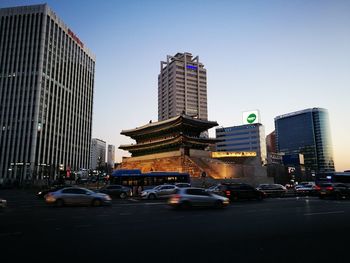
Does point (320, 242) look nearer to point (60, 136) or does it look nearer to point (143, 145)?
point (143, 145)

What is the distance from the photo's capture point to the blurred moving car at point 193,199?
1756 cm

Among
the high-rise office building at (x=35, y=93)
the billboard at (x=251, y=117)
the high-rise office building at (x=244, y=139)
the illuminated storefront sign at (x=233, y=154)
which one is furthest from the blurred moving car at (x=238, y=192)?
the high-rise office building at (x=244, y=139)

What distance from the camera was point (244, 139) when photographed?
14362 cm

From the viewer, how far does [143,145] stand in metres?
77.5

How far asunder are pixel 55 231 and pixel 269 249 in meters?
6.71

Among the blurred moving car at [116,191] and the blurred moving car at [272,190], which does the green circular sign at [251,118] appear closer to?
the blurred moving car at [272,190]

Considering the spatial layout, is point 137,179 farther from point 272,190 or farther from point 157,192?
point 272,190

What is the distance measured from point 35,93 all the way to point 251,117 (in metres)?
81.0

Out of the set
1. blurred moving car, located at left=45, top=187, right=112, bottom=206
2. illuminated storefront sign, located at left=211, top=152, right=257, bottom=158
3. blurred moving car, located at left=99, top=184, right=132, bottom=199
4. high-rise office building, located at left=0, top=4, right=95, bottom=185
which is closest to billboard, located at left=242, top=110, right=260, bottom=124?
illuminated storefront sign, located at left=211, top=152, right=257, bottom=158

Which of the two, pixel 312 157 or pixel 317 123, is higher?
pixel 317 123

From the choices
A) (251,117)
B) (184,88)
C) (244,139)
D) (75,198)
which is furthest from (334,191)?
(184,88)

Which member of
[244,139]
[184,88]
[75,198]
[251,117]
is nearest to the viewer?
[75,198]

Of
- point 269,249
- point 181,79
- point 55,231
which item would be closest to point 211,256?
Answer: point 269,249

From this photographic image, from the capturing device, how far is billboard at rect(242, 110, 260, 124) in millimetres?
112125
